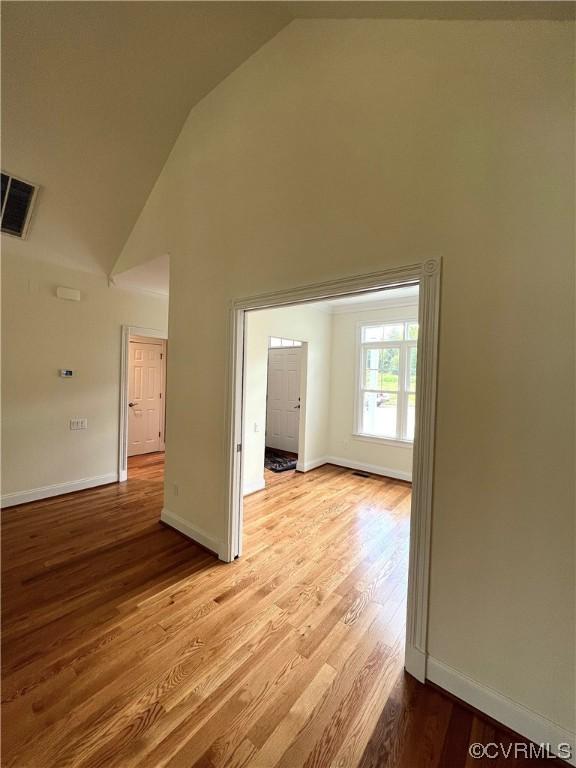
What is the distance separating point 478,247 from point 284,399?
5150mm

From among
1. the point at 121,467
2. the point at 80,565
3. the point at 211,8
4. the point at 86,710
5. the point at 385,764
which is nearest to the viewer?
the point at 385,764

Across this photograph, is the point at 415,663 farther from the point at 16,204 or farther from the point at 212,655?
the point at 16,204

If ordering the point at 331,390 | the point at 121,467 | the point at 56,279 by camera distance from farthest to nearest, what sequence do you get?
the point at 331,390 < the point at 121,467 < the point at 56,279

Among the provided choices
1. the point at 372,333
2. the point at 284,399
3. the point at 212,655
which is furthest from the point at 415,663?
the point at 284,399

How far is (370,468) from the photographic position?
5133 mm

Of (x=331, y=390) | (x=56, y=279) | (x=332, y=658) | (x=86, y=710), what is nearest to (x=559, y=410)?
(x=332, y=658)

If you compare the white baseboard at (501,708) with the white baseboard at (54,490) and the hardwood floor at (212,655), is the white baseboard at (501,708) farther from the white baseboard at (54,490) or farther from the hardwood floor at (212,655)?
the white baseboard at (54,490)

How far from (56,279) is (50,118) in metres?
1.74

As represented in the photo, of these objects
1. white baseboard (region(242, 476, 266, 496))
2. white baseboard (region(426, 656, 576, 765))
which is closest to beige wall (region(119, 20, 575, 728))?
white baseboard (region(426, 656, 576, 765))

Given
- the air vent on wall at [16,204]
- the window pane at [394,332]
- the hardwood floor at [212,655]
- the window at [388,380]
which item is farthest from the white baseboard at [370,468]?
the air vent on wall at [16,204]

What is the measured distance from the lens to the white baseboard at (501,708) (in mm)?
1315

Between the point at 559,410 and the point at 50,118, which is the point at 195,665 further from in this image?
the point at 50,118

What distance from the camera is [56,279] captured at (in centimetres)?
377

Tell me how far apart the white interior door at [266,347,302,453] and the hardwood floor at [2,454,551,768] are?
3.16m
